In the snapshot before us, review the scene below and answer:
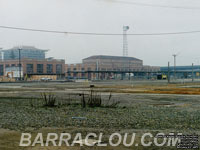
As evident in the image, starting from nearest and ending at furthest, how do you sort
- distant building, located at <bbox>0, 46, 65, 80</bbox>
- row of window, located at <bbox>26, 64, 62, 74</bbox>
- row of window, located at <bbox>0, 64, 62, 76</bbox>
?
distant building, located at <bbox>0, 46, 65, 80</bbox> → row of window, located at <bbox>26, 64, 62, 74</bbox> → row of window, located at <bbox>0, 64, 62, 76</bbox>

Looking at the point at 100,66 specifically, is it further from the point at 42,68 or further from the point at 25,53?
the point at 25,53

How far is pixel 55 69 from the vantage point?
6393 inches

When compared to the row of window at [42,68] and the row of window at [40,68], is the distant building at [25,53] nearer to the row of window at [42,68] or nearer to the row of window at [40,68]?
the row of window at [40,68]

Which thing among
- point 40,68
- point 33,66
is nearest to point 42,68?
point 40,68

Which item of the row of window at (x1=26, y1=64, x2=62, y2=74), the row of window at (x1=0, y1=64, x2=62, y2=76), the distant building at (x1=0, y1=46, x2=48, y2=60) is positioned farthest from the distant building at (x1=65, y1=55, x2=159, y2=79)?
the distant building at (x1=0, y1=46, x2=48, y2=60)

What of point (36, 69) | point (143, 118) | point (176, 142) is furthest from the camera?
point (36, 69)

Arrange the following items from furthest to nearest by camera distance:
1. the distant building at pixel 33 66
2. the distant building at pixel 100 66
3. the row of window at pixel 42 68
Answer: the distant building at pixel 100 66, the row of window at pixel 42 68, the distant building at pixel 33 66

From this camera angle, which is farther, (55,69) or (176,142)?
(55,69)

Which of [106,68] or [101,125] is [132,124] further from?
[106,68]

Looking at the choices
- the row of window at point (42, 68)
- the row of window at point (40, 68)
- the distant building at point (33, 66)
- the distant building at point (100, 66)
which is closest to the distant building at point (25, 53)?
the distant building at point (33, 66)

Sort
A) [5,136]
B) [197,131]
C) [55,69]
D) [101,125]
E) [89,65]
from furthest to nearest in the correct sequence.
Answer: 1. [89,65]
2. [55,69]
3. [101,125]
4. [197,131]
5. [5,136]

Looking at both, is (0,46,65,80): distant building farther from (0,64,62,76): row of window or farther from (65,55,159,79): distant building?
(65,55,159,79): distant building

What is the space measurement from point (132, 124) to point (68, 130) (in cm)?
275

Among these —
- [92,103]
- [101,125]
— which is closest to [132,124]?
[101,125]
